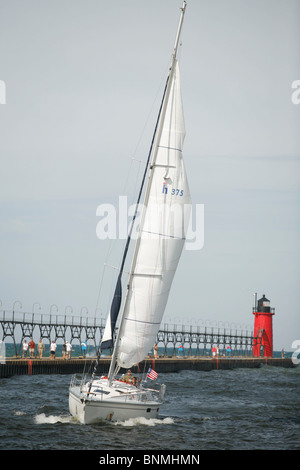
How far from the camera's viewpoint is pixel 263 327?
8031cm

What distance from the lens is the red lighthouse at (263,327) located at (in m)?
80.2

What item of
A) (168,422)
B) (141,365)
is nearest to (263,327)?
(141,365)

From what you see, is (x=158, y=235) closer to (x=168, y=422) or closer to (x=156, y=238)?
(x=156, y=238)

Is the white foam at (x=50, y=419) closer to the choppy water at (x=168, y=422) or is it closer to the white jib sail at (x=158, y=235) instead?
the choppy water at (x=168, y=422)

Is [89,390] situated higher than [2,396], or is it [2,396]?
[89,390]

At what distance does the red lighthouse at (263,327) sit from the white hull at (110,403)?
55.4 meters

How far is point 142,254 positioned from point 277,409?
14.4 metres

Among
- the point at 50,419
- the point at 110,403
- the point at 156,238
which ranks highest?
the point at 156,238

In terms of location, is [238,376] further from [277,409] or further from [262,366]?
[277,409]

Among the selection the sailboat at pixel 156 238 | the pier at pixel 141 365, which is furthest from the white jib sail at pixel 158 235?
the pier at pixel 141 365

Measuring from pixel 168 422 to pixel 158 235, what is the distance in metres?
8.03

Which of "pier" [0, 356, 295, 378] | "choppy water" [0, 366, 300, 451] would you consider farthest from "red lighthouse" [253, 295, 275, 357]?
"choppy water" [0, 366, 300, 451]
